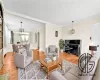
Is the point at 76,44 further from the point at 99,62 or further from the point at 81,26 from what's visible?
the point at 99,62

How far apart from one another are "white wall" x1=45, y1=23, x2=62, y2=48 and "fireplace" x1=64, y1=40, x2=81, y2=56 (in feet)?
2.97

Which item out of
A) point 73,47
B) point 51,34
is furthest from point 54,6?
point 73,47

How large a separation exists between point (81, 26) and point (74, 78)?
4529 mm

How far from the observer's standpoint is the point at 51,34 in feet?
21.3

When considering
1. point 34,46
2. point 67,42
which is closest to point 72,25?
point 67,42

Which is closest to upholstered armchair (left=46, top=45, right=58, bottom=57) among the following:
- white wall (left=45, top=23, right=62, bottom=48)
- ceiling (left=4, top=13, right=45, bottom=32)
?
white wall (left=45, top=23, right=62, bottom=48)

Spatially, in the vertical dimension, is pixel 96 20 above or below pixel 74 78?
above

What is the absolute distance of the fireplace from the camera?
5955 mm

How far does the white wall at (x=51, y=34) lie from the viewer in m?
6.14

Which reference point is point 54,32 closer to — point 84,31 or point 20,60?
point 84,31

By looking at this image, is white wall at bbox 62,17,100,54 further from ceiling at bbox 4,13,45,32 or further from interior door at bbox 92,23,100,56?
ceiling at bbox 4,13,45,32

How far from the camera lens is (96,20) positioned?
488 centimetres

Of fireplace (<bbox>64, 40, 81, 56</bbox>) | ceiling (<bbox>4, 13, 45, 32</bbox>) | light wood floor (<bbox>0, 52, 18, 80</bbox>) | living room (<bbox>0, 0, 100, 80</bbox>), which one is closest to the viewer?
light wood floor (<bbox>0, 52, 18, 80</bbox>)

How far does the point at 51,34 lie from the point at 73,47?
6.56ft
